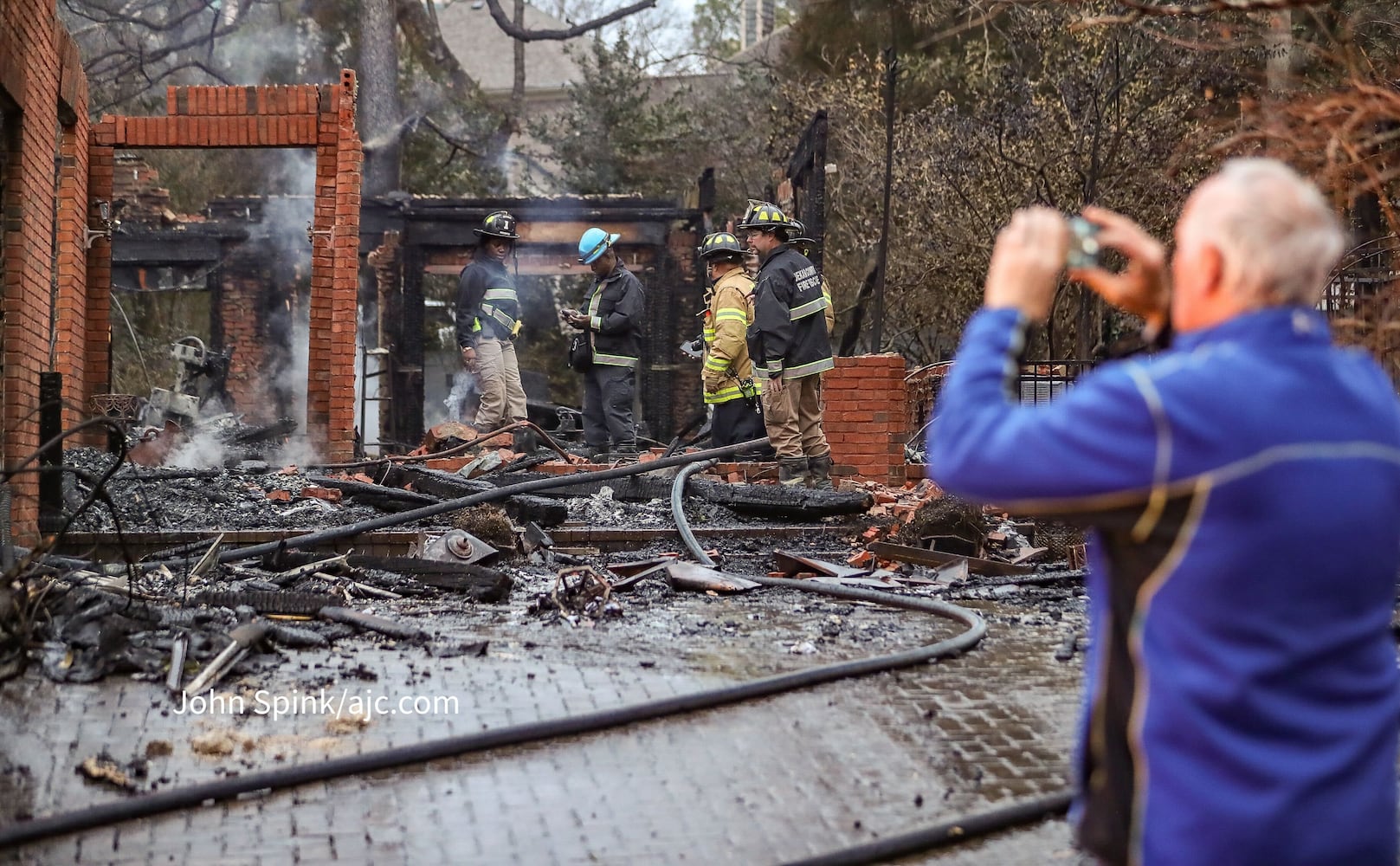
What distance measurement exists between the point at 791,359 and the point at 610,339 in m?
3.03

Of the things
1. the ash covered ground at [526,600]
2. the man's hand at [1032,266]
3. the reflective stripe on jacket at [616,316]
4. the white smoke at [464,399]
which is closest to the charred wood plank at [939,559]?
the ash covered ground at [526,600]

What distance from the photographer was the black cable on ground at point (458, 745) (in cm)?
396

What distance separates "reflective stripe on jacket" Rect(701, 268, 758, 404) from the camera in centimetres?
1306

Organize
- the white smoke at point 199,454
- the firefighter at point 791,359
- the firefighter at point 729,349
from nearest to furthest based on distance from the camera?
the firefighter at point 791,359, the firefighter at point 729,349, the white smoke at point 199,454

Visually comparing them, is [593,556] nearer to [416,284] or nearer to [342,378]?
[342,378]

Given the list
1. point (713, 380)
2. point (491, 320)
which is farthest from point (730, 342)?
point (491, 320)

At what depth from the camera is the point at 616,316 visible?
14430mm

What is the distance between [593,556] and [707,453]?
58.5 inches

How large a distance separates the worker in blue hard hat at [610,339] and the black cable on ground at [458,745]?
27.5 ft

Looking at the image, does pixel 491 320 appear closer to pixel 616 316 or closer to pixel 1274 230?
pixel 616 316

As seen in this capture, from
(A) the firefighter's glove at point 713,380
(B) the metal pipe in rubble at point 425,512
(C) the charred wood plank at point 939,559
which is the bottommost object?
(C) the charred wood plank at point 939,559

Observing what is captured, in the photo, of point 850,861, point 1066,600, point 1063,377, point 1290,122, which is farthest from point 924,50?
point 850,861

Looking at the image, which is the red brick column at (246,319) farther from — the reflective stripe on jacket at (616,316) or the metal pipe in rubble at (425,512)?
the metal pipe in rubble at (425,512)

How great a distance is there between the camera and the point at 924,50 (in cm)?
2662
